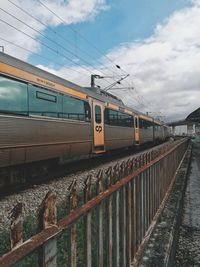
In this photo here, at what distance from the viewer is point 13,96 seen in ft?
18.9

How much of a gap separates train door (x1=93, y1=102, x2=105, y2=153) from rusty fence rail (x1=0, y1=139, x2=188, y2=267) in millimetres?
6024


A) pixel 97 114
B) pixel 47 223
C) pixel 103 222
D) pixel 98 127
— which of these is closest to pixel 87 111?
pixel 97 114

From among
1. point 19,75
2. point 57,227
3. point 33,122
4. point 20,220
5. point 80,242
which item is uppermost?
point 19,75

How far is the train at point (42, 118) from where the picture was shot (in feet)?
18.5

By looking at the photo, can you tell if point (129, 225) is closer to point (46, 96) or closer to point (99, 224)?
point (99, 224)

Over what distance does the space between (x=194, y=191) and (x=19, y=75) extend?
196 inches

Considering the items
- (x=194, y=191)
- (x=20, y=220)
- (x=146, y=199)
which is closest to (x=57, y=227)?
(x=20, y=220)

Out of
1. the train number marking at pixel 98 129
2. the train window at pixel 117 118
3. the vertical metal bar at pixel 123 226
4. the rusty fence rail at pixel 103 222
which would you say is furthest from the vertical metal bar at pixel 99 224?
the train window at pixel 117 118

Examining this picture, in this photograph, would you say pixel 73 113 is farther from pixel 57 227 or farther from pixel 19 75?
pixel 57 227

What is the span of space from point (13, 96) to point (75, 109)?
10.4 feet

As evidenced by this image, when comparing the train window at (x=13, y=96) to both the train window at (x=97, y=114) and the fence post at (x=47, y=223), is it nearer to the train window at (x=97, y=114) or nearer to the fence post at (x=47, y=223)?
the train window at (x=97, y=114)

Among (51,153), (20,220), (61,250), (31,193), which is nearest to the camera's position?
(20,220)

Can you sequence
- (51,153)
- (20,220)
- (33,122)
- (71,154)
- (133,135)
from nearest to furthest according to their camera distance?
(20,220)
(33,122)
(51,153)
(71,154)
(133,135)

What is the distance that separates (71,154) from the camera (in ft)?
27.9
